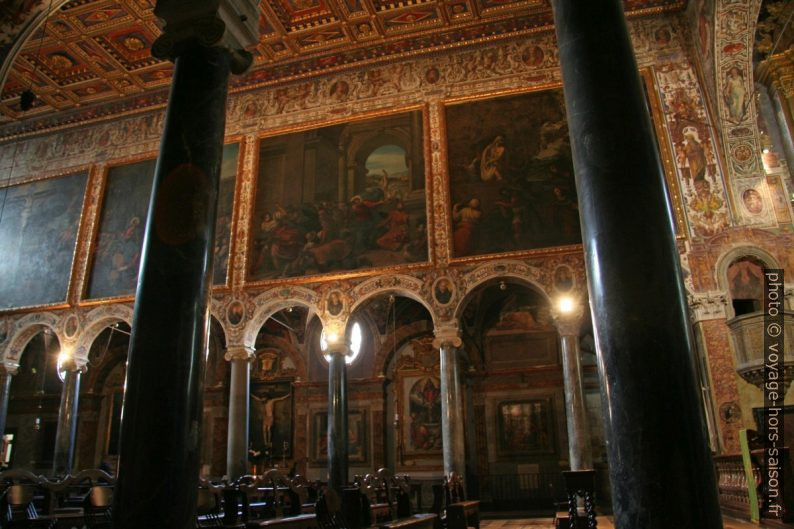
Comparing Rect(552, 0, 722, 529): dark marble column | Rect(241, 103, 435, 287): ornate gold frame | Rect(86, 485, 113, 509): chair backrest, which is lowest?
Rect(86, 485, 113, 509): chair backrest

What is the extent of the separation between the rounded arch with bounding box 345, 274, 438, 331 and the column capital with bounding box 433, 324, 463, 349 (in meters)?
0.63

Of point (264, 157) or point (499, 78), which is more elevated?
point (499, 78)

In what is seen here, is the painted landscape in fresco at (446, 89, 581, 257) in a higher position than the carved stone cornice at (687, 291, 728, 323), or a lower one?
higher

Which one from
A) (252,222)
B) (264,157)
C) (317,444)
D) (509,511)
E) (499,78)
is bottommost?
(509,511)

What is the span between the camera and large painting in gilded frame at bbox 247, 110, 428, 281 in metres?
14.2

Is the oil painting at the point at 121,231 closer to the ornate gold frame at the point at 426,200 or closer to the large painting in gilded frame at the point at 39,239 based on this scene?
the large painting in gilded frame at the point at 39,239

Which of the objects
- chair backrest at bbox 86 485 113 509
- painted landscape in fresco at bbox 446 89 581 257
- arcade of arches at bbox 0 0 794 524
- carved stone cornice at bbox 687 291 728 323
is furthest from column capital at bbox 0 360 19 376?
carved stone cornice at bbox 687 291 728 323

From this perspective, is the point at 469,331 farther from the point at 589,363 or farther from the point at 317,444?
the point at 317,444

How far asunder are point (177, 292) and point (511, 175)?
10.5m

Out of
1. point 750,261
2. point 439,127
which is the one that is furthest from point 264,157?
point 750,261

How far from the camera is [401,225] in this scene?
46.4 feet

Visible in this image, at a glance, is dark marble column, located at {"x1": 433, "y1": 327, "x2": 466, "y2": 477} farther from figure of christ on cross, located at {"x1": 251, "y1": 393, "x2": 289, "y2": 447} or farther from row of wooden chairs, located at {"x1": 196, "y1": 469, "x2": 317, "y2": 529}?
figure of christ on cross, located at {"x1": 251, "y1": 393, "x2": 289, "y2": 447}

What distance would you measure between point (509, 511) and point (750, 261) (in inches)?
326

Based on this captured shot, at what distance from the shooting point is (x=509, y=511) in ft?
51.0
